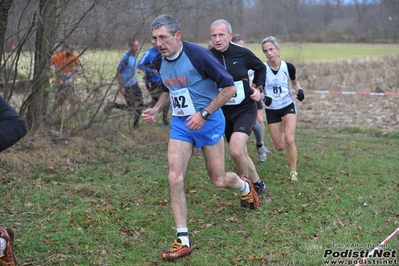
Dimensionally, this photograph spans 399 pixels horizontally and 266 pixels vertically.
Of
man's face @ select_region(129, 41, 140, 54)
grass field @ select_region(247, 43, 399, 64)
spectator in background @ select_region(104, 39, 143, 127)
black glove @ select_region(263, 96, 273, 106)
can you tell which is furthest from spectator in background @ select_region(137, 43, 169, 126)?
grass field @ select_region(247, 43, 399, 64)

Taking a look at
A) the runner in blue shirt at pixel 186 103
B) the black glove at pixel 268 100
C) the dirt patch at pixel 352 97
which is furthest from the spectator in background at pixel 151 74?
the runner in blue shirt at pixel 186 103

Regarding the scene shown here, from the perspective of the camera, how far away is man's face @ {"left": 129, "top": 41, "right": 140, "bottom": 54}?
9.97m

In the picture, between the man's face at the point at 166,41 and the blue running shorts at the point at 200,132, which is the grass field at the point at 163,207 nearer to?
the blue running shorts at the point at 200,132

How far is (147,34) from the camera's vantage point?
33.3 ft

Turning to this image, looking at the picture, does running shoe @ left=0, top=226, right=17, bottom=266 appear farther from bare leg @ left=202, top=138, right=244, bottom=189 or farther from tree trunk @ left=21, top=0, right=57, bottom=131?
tree trunk @ left=21, top=0, right=57, bottom=131

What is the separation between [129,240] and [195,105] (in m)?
1.56

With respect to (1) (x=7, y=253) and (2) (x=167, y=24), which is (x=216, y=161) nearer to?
(2) (x=167, y=24)

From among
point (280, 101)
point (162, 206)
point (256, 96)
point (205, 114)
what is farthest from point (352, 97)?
point (205, 114)

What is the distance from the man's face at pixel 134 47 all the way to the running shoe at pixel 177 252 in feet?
18.2

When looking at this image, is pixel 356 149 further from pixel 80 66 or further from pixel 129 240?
pixel 129 240

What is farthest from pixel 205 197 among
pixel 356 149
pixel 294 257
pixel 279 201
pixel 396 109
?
pixel 396 109

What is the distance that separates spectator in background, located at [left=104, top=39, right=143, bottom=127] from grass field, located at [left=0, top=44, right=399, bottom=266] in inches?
9.0

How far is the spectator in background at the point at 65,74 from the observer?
9.30 m

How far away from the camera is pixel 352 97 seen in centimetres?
1722
